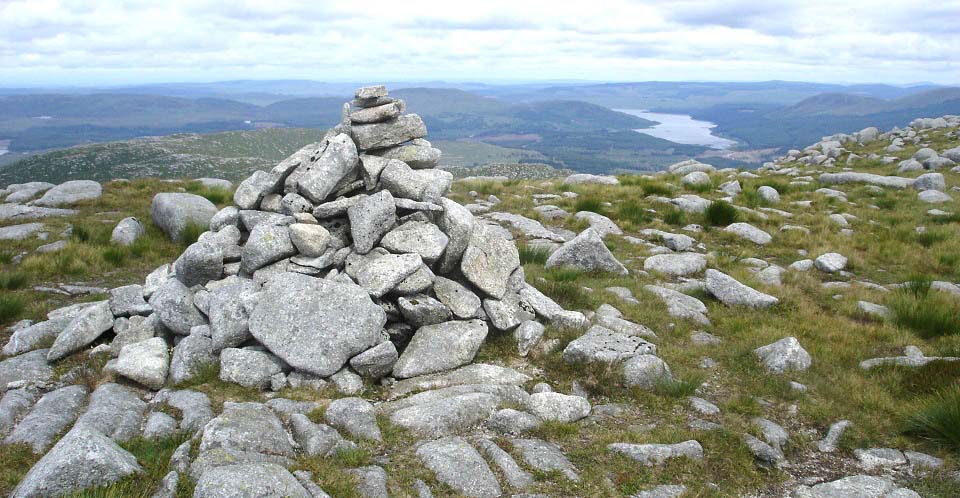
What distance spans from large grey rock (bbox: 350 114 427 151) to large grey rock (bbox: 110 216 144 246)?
9.25 metres

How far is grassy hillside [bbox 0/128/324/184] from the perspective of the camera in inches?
4648

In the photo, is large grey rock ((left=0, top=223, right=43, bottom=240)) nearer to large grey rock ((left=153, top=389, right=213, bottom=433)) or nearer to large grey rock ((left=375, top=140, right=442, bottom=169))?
large grey rock ((left=375, top=140, right=442, bottom=169))

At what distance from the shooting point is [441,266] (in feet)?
38.6

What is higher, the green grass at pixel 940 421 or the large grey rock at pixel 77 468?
the large grey rock at pixel 77 468

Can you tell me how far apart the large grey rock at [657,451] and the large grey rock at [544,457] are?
774 mm

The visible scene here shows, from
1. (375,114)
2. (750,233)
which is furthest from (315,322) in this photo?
(750,233)

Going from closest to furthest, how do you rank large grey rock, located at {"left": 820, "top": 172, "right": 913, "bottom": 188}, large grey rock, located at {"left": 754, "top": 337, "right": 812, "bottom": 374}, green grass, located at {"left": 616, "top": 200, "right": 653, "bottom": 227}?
large grey rock, located at {"left": 754, "top": 337, "right": 812, "bottom": 374} < green grass, located at {"left": 616, "top": 200, "right": 653, "bottom": 227} < large grey rock, located at {"left": 820, "top": 172, "right": 913, "bottom": 188}

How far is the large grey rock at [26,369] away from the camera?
9.46 m

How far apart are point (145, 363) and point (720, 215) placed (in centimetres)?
1801

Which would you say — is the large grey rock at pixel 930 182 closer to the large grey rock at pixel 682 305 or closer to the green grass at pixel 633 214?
the green grass at pixel 633 214

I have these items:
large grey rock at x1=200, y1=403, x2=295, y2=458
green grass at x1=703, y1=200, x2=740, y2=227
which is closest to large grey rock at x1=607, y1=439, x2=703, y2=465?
large grey rock at x1=200, y1=403, x2=295, y2=458

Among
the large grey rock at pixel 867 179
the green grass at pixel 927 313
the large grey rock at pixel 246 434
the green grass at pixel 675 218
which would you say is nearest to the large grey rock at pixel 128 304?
the large grey rock at pixel 246 434

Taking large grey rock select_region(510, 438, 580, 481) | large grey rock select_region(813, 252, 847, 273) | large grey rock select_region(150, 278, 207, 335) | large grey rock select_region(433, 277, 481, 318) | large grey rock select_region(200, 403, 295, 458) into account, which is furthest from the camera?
large grey rock select_region(813, 252, 847, 273)

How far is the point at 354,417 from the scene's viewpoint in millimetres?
7902
